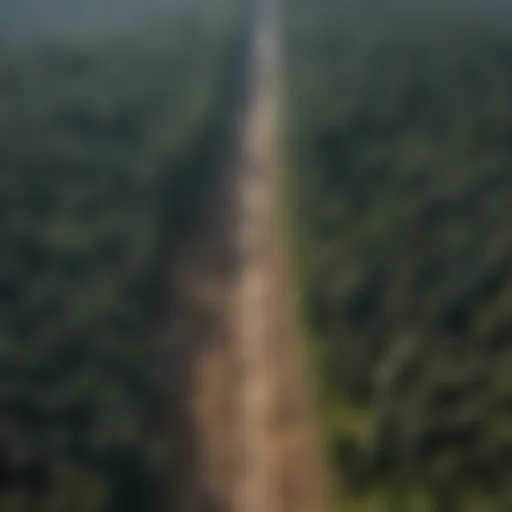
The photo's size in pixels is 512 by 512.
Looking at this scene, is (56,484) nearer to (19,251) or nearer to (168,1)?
(19,251)

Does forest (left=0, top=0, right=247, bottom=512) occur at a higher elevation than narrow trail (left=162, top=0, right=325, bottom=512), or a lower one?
higher

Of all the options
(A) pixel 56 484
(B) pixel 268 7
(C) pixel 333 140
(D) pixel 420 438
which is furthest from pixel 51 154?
(B) pixel 268 7

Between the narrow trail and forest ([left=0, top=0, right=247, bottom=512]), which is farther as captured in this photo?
the narrow trail

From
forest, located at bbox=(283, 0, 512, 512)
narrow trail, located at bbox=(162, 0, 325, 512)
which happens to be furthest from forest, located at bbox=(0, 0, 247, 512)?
forest, located at bbox=(283, 0, 512, 512)

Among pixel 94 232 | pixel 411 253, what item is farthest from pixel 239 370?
pixel 94 232

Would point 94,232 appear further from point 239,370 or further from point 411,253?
point 411,253

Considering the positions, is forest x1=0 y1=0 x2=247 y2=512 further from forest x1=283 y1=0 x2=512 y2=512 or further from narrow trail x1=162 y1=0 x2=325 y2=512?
forest x1=283 y1=0 x2=512 y2=512
